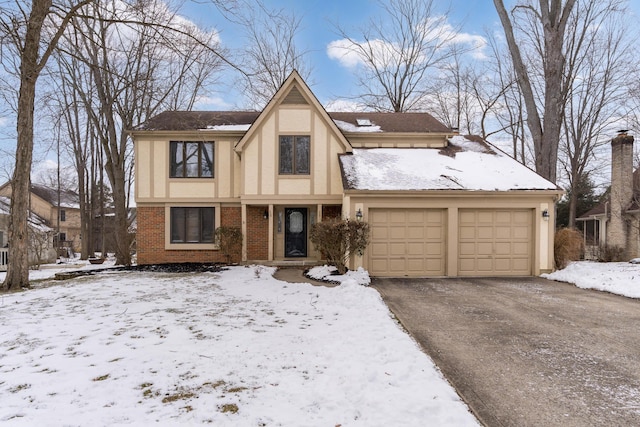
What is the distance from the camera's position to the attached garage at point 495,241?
10.8 meters

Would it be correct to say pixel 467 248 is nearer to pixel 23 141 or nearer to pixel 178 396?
pixel 178 396

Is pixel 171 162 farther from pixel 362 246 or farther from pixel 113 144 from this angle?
pixel 362 246

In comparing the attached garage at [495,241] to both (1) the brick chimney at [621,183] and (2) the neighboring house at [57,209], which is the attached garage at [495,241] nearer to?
(1) the brick chimney at [621,183]

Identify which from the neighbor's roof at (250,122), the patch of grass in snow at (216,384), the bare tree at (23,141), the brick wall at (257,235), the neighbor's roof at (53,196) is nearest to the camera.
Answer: the patch of grass in snow at (216,384)

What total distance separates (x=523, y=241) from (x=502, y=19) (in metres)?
10.2

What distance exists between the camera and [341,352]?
4.22 m

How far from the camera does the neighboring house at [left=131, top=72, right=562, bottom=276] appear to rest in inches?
419

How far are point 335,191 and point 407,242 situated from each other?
11.0 feet

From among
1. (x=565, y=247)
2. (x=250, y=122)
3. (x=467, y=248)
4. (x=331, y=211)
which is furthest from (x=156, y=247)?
(x=565, y=247)

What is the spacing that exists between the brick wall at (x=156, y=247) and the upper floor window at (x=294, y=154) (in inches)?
160

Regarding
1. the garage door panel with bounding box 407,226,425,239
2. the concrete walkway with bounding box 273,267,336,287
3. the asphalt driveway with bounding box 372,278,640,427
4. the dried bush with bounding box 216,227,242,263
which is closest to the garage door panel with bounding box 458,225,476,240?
the garage door panel with bounding box 407,226,425,239

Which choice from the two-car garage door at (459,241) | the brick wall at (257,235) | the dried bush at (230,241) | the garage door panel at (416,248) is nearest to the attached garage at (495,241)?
the two-car garage door at (459,241)

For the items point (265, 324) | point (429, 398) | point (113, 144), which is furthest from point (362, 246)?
point (113, 144)

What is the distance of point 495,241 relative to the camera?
1084cm
